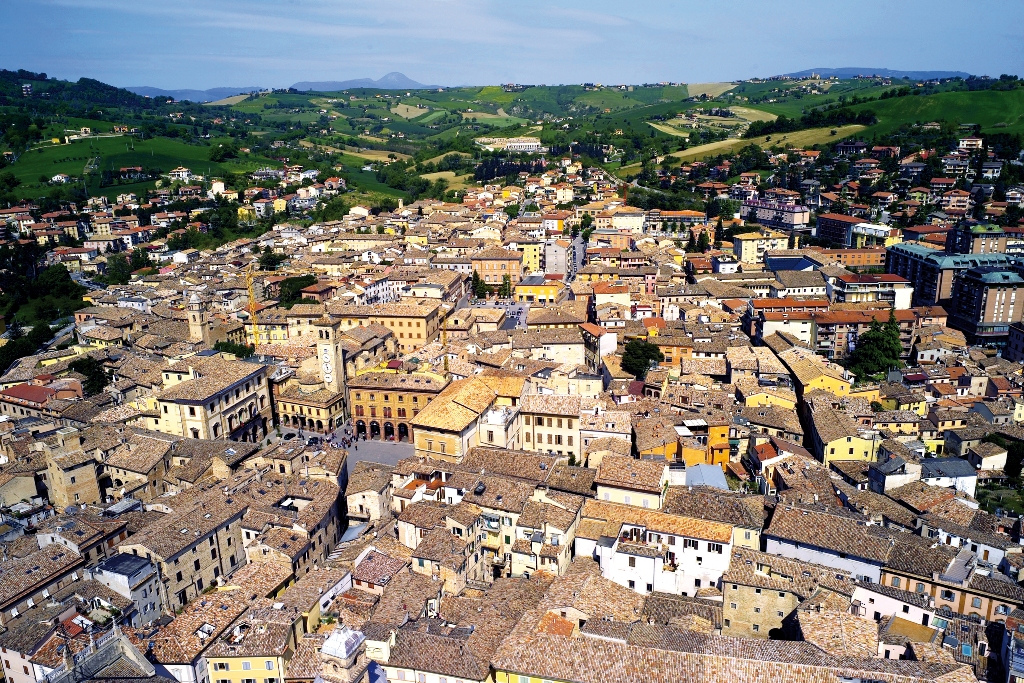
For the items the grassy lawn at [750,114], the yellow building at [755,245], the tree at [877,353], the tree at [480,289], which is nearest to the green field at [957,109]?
the grassy lawn at [750,114]

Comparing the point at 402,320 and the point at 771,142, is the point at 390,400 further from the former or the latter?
the point at 771,142

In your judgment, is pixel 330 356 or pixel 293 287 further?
pixel 293 287

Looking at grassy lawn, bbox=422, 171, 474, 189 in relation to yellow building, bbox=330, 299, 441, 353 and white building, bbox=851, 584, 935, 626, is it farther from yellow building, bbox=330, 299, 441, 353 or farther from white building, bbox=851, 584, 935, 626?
white building, bbox=851, 584, 935, 626

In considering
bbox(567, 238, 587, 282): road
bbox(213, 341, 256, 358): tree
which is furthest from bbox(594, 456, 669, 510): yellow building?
bbox(567, 238, 587, 282): road

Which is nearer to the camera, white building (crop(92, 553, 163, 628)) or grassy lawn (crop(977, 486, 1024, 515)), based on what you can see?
white building (crop(92, 553, 163, 628))

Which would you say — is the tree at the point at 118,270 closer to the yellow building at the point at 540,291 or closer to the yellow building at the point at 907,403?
the yellow building at the point at 540,291

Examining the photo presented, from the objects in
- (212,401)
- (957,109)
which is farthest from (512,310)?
(957,109)

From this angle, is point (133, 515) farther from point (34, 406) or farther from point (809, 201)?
point (809, 201)

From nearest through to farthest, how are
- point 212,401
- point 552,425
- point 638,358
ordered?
point 552,425 → point 212,401 → point 638,358
